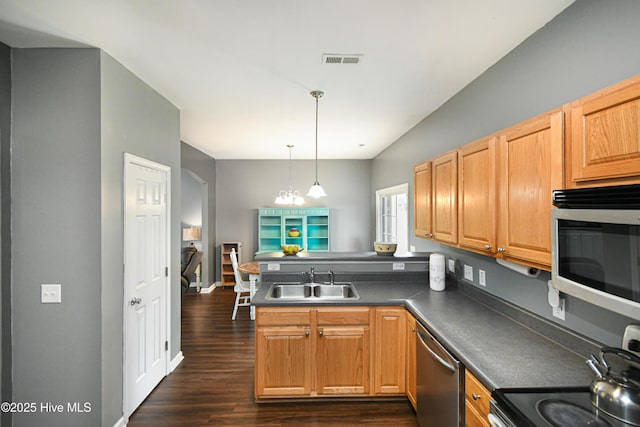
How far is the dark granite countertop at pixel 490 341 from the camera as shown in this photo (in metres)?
1.44

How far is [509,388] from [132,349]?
261 centimetres

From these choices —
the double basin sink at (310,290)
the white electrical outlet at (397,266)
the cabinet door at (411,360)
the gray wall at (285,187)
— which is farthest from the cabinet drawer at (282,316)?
the gray wall at (285,187)

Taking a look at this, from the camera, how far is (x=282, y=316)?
262 centimetres

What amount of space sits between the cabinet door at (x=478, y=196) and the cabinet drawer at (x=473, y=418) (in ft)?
2.75

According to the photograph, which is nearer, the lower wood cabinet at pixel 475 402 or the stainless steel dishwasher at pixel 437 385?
the lower wood cabinet at pixel 475 402

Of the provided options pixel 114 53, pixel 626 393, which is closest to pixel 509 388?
pixel 626 393

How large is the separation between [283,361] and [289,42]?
2387 mm

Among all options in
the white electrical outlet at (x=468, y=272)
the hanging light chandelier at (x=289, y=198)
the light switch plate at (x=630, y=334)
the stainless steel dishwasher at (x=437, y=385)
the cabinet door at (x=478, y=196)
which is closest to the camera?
the light switch plate at (x=630, y=334)

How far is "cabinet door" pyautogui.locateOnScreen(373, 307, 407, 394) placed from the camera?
8.65 ft

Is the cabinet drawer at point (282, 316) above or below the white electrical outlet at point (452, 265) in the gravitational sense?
below

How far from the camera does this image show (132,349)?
2.55m

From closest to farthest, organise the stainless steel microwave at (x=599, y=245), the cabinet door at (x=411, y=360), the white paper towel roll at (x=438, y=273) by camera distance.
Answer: the stainless steel microwave at (x=599, y=245) → the cabinet door at (x=411, y=360) → the white paper towel roll at (x=438, y=273)

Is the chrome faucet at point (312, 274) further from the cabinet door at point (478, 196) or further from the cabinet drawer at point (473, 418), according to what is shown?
the cabinet drawer at point (473, 418)

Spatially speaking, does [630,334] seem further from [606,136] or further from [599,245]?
[606,136]
